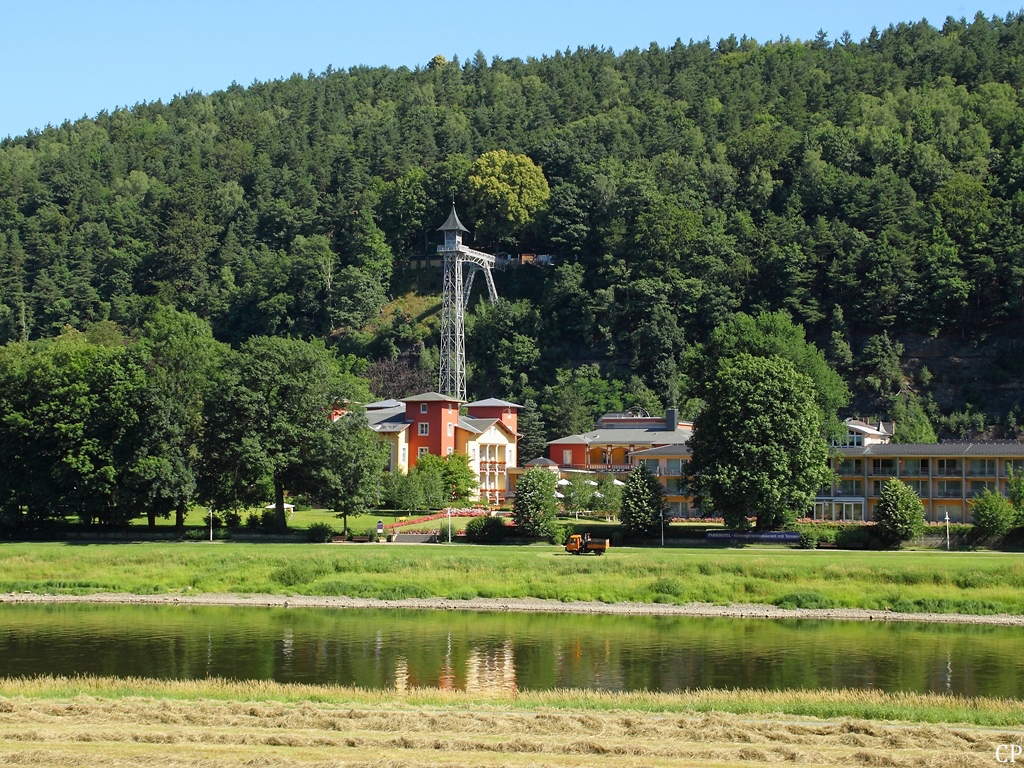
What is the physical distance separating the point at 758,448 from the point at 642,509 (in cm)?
680

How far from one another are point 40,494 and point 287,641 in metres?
32.6

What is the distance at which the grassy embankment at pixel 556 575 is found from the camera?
174 feet

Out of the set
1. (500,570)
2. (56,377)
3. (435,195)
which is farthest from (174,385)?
(435,195)

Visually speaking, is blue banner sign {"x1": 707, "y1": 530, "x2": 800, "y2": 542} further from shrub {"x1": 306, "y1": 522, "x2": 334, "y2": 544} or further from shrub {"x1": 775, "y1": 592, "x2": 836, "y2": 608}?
shrub {"x1": 306, "y1": 522, "x2": 334, "y2": 544}

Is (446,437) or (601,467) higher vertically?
(446,437)

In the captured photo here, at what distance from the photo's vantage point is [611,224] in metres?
137

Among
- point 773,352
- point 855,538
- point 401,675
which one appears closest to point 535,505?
point 855,538

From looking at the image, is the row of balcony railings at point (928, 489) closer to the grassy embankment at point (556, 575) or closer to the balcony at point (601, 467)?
the balcony at point (601, 467)

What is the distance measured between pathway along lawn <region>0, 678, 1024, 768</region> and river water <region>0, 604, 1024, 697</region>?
152 inches

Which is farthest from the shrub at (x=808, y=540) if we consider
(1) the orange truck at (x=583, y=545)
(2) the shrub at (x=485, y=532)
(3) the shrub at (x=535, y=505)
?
(2) the shrub at (x=485, y=532)

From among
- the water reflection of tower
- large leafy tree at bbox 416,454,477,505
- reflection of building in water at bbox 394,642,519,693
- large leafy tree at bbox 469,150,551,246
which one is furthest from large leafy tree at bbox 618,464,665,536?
large leafy tree at bbox 469,150,551,246

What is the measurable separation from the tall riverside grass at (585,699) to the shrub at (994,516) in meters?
35.7

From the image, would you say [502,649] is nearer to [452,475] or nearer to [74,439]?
[74,439]

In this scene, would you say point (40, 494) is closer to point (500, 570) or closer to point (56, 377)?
point (56, 377)
